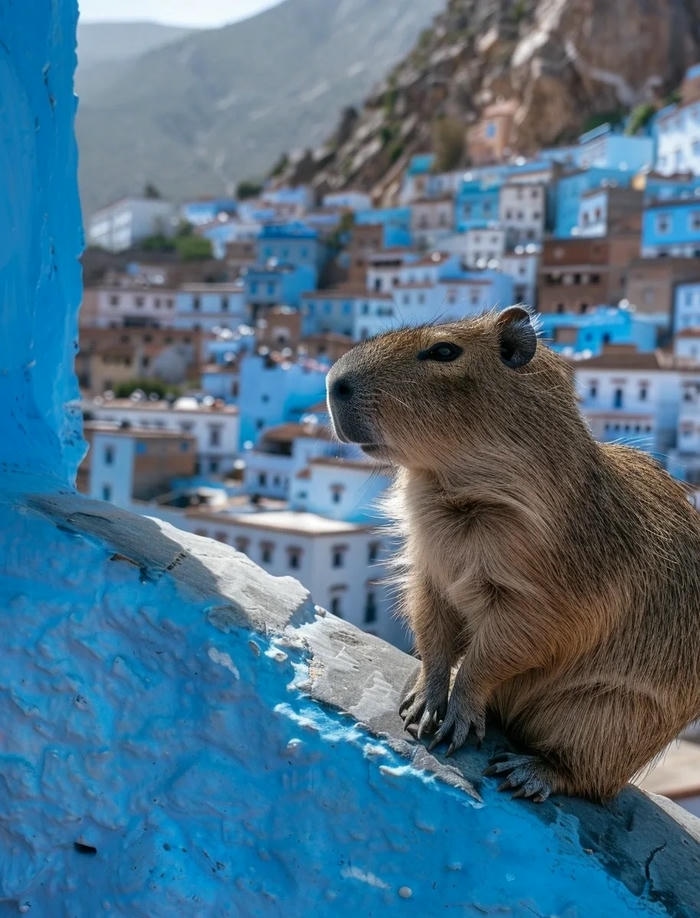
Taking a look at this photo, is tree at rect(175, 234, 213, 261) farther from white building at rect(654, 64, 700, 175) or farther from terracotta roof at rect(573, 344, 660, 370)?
terracotta roof at rect(573, 344, 660, 370)

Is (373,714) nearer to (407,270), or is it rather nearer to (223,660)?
(223,660)

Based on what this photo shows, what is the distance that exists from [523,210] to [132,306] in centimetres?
1984

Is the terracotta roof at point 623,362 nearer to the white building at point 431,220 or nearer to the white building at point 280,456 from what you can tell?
the white building at point 280,456

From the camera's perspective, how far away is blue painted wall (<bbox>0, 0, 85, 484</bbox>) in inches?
114

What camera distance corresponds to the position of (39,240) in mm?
3158

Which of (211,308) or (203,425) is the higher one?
(211,308)

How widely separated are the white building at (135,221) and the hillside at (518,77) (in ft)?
28.9

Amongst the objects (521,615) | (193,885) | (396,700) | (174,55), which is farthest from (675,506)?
(174,55)

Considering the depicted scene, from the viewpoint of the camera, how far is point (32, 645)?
2.38 metres

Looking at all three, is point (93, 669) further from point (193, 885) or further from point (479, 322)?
point (479, 322)

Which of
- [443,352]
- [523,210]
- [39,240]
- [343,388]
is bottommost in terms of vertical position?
[343,388]

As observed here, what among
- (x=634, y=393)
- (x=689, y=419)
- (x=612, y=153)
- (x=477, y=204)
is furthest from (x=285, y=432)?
(x=612, y=153)

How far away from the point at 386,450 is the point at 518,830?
99 centimetres

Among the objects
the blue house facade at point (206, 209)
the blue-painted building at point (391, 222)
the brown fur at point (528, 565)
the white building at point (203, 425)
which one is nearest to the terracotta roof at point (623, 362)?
the white building at point (203, 425)
